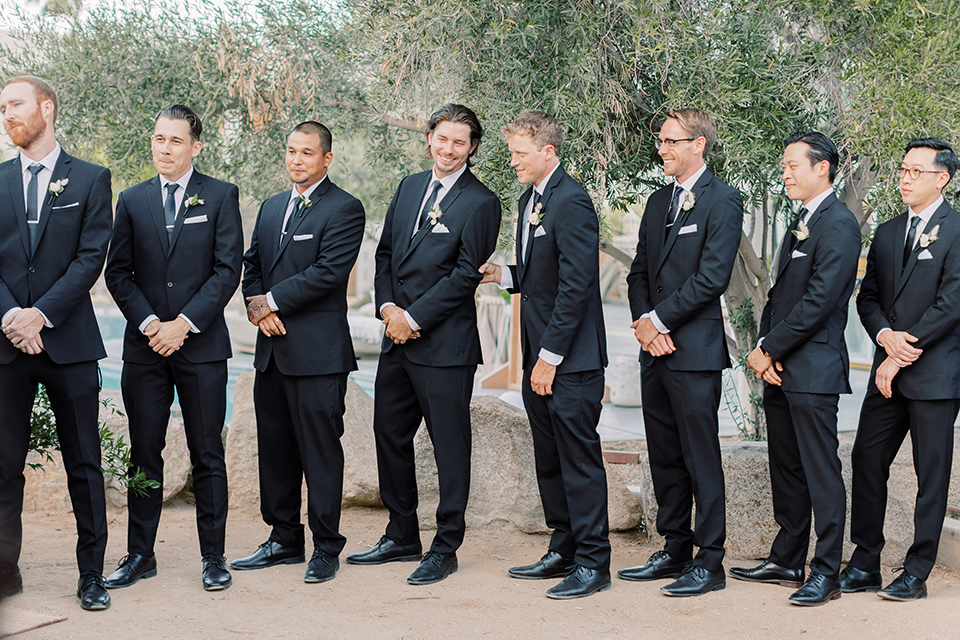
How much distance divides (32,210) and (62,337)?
54 cm

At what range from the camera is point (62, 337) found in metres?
4.04

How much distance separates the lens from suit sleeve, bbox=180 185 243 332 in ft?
14.2

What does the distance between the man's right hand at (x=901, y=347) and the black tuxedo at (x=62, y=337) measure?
133 inches

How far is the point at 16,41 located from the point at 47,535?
11.2ft

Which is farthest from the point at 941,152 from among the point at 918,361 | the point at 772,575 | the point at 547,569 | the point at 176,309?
the point at 176,309

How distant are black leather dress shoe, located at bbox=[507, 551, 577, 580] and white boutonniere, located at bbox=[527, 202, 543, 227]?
1.55m

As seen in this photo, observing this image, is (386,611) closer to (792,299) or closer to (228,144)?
(792,299)

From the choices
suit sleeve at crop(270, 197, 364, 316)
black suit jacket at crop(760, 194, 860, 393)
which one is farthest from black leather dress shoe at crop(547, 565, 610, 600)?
suit sleeve at crop(270, 197, 364, 316)

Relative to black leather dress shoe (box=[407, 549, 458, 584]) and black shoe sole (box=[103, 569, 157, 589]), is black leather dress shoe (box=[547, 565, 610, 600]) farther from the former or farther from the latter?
black shoe sole (box=[103, 569, 157, 589])

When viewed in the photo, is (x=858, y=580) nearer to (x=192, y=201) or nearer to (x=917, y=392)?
(x=917, y=392)

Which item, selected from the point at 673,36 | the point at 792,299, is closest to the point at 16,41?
the point at 673,36

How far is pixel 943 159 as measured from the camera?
13.9ft

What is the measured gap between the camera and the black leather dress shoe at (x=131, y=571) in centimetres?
428

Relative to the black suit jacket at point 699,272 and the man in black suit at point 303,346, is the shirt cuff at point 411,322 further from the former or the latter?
the black suit jacket at point 699,272
